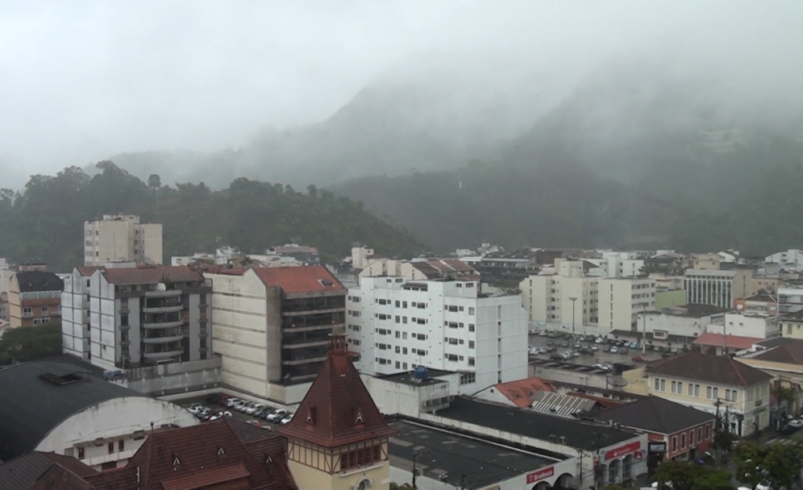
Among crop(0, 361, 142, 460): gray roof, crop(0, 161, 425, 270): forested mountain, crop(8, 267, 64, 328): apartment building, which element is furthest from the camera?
crop(0, 161, 425, 270): forested mountain

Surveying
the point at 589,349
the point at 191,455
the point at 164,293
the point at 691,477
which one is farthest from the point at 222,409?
the point at 589,349

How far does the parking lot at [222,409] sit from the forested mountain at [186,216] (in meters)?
54.6

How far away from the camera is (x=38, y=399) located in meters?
28.5

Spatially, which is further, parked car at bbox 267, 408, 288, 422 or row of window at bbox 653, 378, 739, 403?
parked car at bbox 267, 408, 288, 422

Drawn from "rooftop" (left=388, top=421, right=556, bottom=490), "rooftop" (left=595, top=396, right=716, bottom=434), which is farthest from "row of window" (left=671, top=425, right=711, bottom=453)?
"rooftop" (left=388, top=421, right=556, bottom=490)

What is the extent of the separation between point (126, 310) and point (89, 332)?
209 inches

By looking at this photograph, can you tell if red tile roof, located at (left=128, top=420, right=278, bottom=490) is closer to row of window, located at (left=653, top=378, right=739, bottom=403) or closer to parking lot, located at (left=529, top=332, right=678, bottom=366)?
row of window, located at (left=653, top=378, right=739, bottom=403)

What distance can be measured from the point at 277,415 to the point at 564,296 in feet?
136

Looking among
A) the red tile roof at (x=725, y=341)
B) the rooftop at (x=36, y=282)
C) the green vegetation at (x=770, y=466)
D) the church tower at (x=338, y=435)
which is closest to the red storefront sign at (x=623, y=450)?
the green vegetation at (x=770, y=466)

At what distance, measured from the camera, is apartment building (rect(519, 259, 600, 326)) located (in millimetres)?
72500

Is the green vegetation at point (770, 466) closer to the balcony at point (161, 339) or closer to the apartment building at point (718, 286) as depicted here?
the balcony at point (161, 339)

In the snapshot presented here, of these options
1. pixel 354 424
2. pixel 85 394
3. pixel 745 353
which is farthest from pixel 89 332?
pixel 745 353

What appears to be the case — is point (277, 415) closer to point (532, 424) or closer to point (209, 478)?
point (532, 424)

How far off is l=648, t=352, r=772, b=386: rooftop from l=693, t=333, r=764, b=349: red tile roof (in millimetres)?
17881
